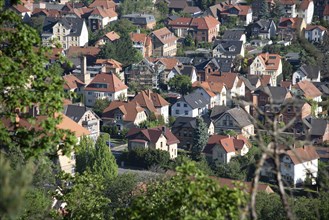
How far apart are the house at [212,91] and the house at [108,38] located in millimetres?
4687

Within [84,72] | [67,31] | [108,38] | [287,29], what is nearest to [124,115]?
[84,72]

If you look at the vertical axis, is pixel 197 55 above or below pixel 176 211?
below

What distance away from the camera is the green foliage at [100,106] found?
18.5 meters

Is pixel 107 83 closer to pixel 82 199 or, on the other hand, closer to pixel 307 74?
pixel 307 74

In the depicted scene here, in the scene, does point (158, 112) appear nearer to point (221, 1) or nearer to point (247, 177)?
point (247, 177)

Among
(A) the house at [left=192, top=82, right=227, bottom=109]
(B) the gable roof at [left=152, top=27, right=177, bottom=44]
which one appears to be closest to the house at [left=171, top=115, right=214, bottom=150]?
(A) the house at [left=192, top=82, right=227, bottom=109]

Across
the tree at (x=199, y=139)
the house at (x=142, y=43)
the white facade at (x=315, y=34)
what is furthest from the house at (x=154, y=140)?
the white facade at (x=315, y=34)

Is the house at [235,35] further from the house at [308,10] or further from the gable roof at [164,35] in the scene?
the house at [308,10]

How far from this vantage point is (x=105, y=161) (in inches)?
534

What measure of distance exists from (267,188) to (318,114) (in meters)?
6.28

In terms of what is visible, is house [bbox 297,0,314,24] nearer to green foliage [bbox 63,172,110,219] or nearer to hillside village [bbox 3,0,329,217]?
hillside village [bbox 3,0,329,217]

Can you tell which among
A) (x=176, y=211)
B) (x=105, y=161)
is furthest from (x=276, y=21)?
(x=176, y=211)

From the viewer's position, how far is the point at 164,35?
80.9 feet

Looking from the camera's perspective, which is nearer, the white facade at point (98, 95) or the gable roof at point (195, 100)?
the gable roof at point (195, 100)
